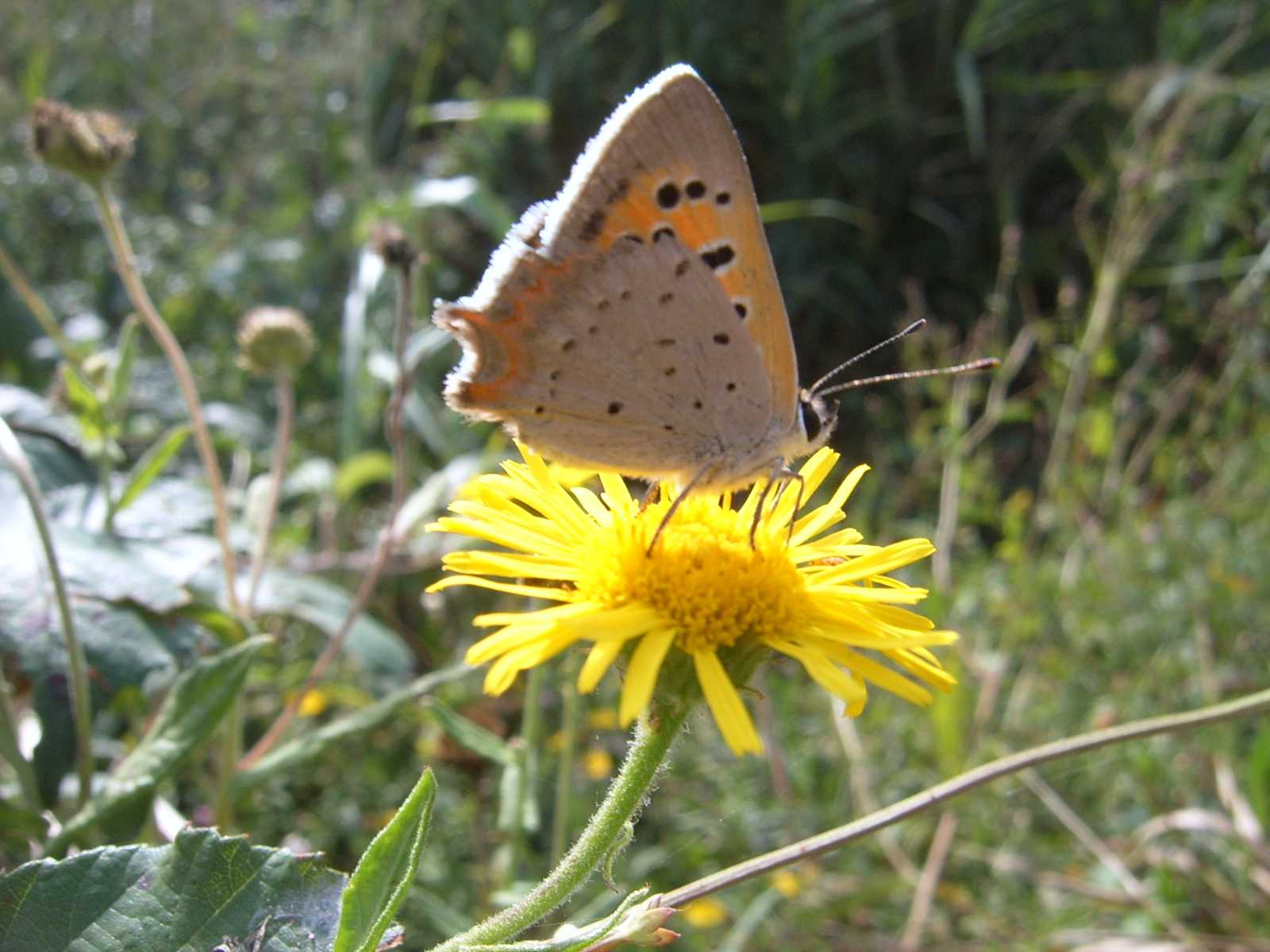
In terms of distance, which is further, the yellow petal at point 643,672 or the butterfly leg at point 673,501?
the butterfly leg at point 673,501

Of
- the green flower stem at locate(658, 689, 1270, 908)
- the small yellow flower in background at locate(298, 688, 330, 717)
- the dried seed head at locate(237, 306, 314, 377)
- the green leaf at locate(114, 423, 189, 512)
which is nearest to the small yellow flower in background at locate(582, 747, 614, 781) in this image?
the small yellow flower in background at locate(298, 688, 330, 717)

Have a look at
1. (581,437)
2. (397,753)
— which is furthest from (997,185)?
(581,437)

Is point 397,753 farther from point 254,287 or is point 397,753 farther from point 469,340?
point 254,287

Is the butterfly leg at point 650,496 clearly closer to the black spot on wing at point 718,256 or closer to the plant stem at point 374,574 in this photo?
the black spot on wing at point 718,256

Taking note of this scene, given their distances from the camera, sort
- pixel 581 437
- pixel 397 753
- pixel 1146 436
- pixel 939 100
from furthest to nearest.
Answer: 1. pixel 939 100
2. pixel 1146 436
3. pixel 397 753
4. pixel 581 437

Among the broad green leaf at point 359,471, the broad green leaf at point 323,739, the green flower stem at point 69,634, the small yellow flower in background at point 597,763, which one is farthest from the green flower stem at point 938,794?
the small yellow flower in background at point 597,763

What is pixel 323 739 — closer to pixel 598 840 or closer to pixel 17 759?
pixel 17 759
